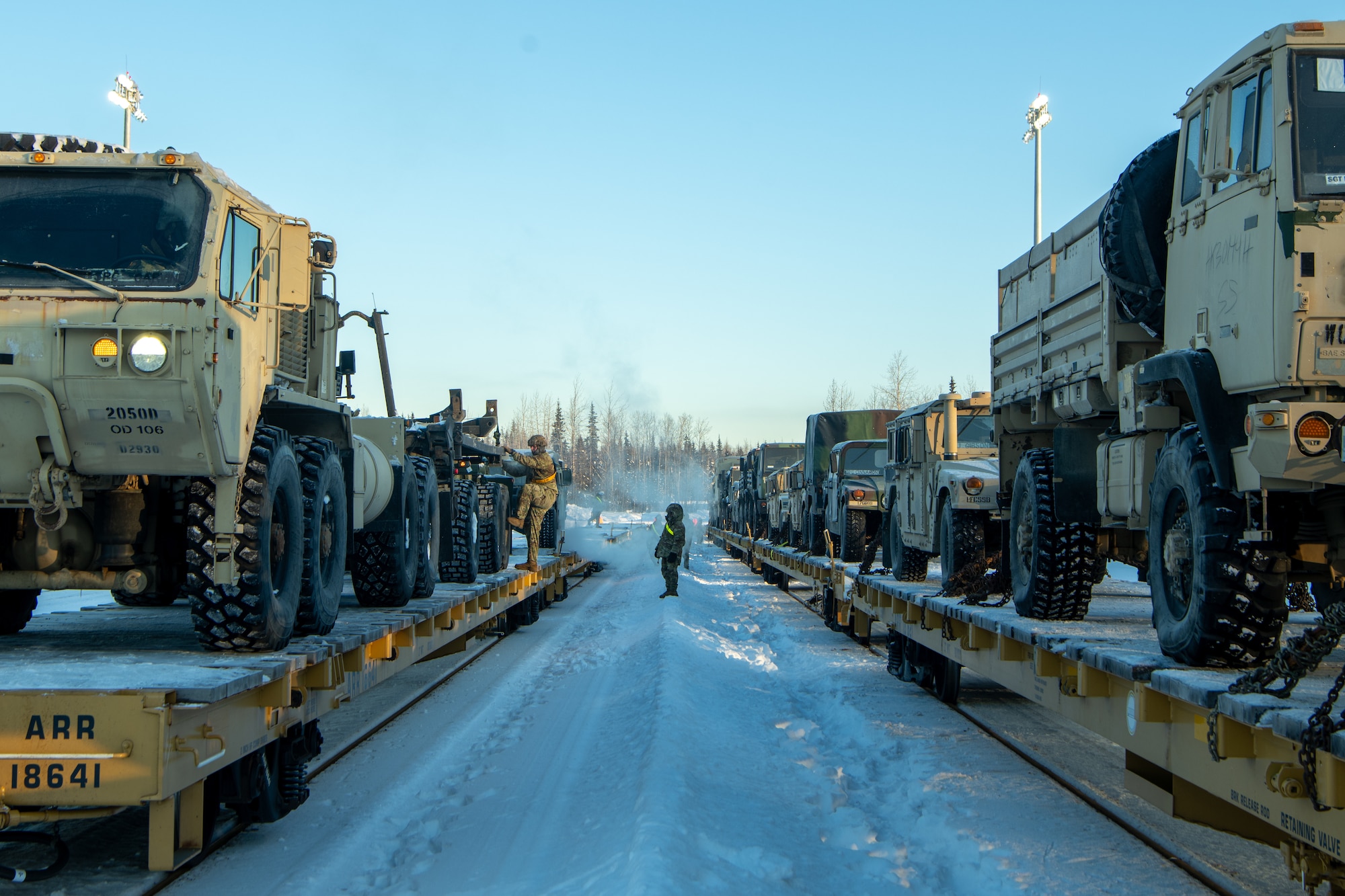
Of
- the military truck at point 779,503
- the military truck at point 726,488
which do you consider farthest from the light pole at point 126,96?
the military truck at point 726,488

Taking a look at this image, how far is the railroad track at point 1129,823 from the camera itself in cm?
501

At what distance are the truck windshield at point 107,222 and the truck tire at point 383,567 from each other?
3883 millimetres

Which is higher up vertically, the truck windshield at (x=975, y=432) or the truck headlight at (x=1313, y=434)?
the truck windshield at (x=975, y=432)

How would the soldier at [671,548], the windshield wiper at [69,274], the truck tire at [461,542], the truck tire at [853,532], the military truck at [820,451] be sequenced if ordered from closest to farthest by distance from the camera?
the windshield wiper at [69,274] < the truck tire at [461,542] < the truck tire at [853,532] < the soldier at [671,548] < the military truck at [820,451]

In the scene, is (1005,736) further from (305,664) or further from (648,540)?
(648,540)

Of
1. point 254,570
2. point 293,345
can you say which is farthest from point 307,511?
point 293,345

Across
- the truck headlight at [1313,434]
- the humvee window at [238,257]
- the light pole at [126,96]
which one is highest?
the light pole at [126,96]

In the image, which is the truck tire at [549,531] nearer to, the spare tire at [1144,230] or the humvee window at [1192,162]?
the spare tire at [1144,230]

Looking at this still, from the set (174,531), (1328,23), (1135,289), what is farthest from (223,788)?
(1328,23)

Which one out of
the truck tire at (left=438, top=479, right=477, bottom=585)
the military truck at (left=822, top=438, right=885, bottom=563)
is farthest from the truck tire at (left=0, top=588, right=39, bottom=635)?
the military truck at (left=822, top=438, right=885, bottom=563)

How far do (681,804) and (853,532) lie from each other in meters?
10.5

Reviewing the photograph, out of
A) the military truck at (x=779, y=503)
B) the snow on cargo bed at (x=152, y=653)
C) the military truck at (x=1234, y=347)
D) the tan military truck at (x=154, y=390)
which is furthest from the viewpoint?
the military truck at (x=779, y=503)

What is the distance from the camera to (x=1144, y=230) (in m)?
6.13

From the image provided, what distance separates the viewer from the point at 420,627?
8453 mm
